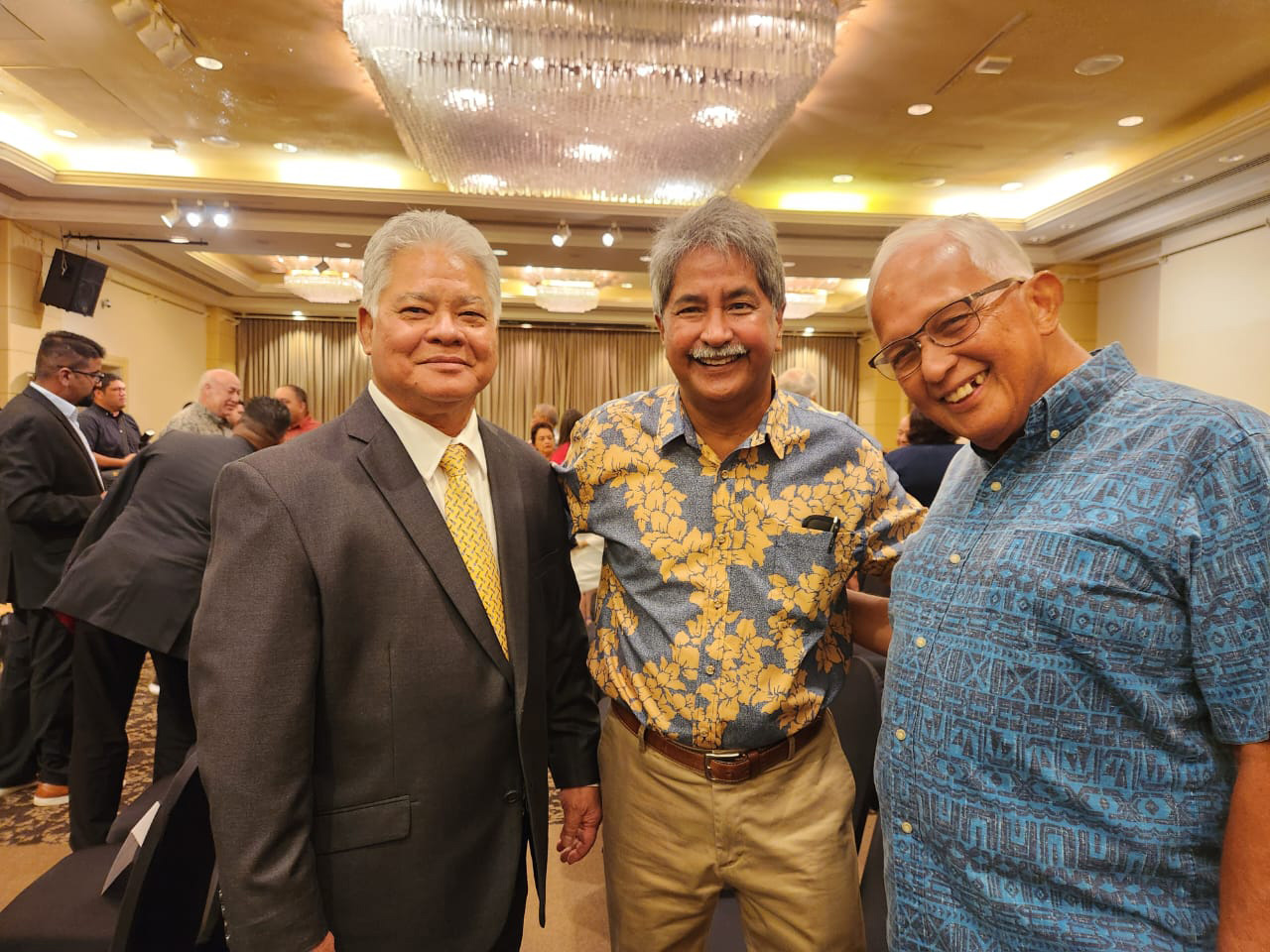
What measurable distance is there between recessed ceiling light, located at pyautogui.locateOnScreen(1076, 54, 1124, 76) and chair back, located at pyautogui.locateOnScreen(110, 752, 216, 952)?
5.54m

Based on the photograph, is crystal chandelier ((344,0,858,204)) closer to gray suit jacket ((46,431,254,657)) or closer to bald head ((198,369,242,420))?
bald head ((198,369,242,420))

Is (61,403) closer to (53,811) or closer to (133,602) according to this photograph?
(133,602)

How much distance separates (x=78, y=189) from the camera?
6.39 metres

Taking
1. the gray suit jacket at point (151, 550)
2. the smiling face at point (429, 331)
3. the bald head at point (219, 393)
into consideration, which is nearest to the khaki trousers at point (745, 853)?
the smiling face at point (429, 331)

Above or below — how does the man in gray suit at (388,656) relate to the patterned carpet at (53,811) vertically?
above

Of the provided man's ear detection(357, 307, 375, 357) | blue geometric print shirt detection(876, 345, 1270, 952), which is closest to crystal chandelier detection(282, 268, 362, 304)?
man's ear detection(357, 307, 375, 357)

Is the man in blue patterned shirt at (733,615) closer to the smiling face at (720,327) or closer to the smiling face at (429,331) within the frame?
the smiling face at (720,327)

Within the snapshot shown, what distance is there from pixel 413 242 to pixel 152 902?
1.16 metres

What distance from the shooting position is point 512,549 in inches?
55.9

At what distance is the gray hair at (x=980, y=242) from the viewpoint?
111 cm

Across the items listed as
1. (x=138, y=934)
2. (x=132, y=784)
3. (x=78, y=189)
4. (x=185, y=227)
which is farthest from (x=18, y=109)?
(x=138, y=934)

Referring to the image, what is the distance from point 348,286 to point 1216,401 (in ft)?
31.6

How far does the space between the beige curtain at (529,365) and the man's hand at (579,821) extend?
35.0 ft

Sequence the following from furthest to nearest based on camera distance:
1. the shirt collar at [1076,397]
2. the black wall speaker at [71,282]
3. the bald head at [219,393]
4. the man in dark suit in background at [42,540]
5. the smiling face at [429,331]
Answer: the black wall speaker at [71,282]
the bald head at [219,393]
the man in dark suit in background at [42,540]
the smiling face at [429,331]
the shirt collar at [1076,397]
